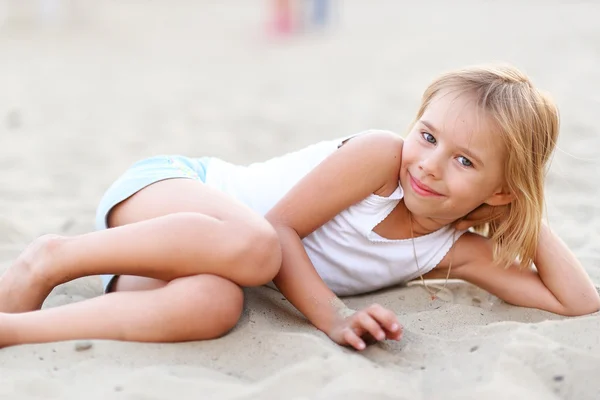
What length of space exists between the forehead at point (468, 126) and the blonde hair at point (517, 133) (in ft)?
0.05

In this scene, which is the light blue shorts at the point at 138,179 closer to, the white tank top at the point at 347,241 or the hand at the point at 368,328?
the white tank top at the point at 347,241

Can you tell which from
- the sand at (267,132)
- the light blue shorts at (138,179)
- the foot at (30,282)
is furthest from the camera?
the light blue shorts at (138,179)

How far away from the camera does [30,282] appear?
1.93m

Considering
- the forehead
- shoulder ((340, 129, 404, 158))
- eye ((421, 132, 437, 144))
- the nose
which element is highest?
the forehead

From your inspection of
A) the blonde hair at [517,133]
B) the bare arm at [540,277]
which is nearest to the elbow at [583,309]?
the bare arm at [540,277]

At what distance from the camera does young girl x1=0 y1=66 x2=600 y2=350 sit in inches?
71.9

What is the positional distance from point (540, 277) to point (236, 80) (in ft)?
13.5

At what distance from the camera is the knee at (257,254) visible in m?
1.86

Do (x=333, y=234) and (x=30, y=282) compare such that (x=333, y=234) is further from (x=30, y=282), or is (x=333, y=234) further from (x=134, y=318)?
(x=30, y=282)

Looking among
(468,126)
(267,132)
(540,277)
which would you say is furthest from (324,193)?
(267,132)

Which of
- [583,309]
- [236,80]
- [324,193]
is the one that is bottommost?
[236,80]

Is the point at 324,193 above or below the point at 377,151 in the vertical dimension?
below

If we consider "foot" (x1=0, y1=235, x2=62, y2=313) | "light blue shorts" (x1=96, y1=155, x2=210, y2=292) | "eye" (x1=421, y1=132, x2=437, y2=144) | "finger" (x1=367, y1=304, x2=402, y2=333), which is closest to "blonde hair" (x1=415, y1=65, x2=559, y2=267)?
"eye" (x1=421, y1=132, x2=437, y2=144)

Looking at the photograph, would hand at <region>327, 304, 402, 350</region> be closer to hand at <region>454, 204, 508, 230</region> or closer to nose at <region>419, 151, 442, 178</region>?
nose at <region>419, 151, 442, 178</region>
